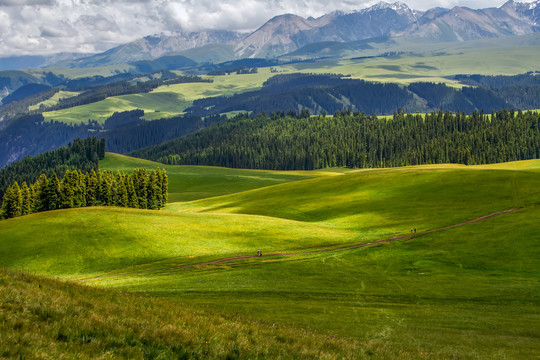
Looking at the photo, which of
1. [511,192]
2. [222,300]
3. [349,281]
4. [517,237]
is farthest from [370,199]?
[222,300]

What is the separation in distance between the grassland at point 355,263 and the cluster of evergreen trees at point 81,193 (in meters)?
42.7

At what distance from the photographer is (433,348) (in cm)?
2008

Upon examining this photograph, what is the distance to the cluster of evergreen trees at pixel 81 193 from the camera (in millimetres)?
105625

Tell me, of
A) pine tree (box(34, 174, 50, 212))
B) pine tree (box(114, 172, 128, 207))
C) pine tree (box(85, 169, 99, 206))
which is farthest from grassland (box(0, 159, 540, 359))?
pine tree (box(85, 169, 99, 206))

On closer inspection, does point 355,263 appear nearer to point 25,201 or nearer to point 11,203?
point 11,203

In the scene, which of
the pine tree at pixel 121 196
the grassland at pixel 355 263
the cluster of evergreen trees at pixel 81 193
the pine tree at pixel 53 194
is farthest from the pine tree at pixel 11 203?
the grassland at pixel 355 263

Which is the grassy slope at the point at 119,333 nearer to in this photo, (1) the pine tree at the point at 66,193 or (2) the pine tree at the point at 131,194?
(2) the pine tree at the point at 131,194

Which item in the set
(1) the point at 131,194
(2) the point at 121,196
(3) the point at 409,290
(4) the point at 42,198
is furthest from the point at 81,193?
(3) the point at 409,290

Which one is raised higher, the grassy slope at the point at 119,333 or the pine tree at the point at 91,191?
the grassy slope at the point at 119,333

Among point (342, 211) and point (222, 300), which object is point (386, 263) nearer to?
point (222, 300)

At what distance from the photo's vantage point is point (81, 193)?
10912 cm

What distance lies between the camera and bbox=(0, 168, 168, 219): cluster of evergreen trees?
10562 centimetres

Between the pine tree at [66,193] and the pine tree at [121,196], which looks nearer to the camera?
the pine tree at [121,196]

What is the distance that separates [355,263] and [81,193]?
88.2m
